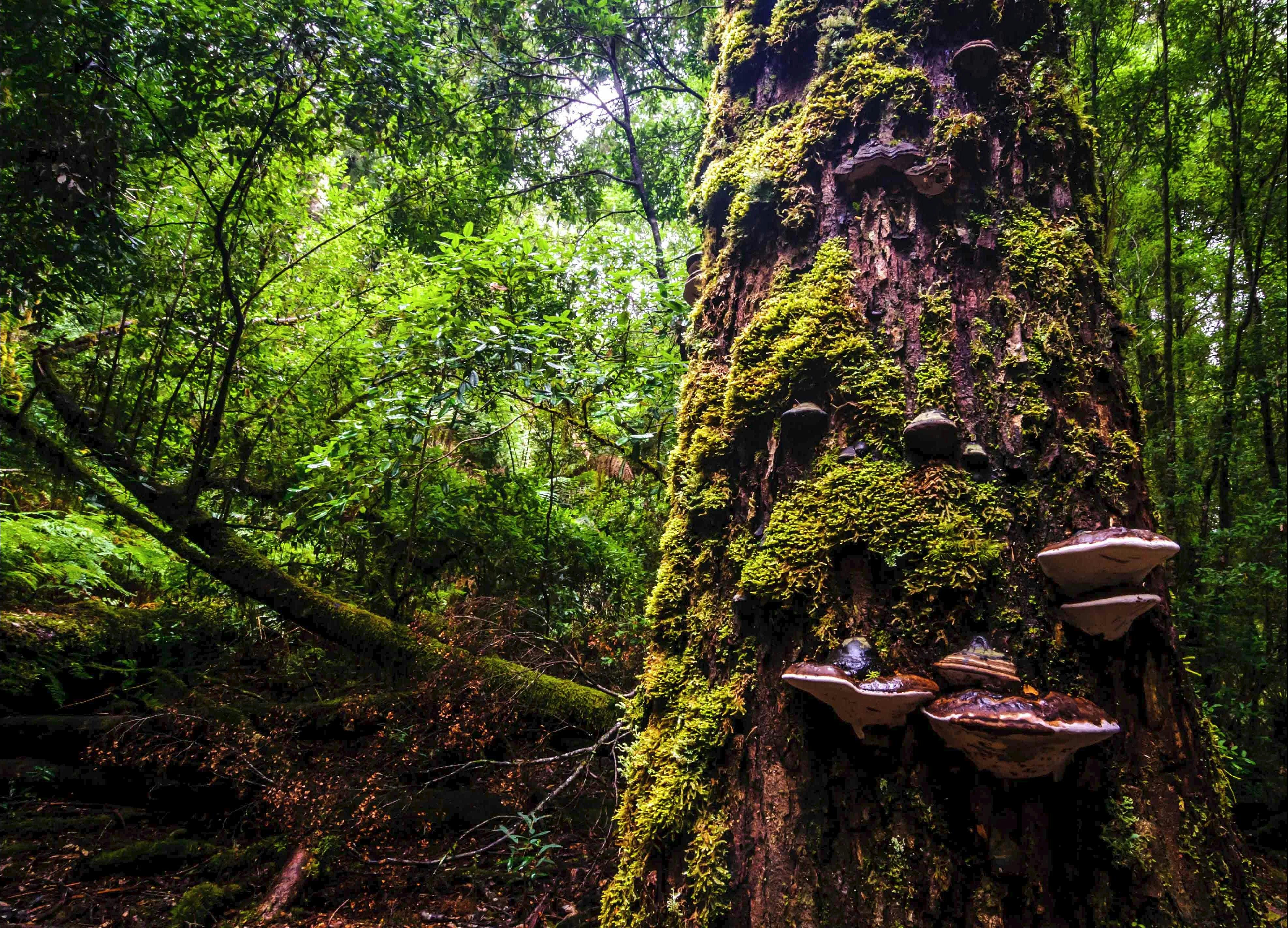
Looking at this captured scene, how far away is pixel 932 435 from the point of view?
1.16 metres

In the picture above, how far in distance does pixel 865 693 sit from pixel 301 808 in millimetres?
4128

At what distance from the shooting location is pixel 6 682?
14.6 feet

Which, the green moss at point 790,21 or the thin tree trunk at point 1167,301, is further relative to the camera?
the thin tree trunk at point 1167,301

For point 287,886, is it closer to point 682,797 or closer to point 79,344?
point 682,797

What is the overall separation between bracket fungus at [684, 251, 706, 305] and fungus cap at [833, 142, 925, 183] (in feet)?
1.78

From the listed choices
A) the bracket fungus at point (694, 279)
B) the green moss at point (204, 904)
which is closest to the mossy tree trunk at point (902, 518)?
the bracket fungus at point (694, 279)

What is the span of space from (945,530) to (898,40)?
1480 mm

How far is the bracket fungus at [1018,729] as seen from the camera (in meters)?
0.85

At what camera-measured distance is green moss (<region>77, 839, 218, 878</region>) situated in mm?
3457

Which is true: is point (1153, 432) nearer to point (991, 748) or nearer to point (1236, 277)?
point (1236, 277)

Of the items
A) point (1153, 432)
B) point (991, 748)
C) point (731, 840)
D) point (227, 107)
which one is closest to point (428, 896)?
point (731, 840)

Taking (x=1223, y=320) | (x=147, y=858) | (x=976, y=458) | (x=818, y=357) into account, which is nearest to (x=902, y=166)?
(x=818, y=357)

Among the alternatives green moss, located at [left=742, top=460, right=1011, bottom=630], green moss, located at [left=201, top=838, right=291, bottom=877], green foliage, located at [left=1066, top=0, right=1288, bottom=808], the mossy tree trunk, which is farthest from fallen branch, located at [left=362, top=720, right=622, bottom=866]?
green foliage, located at [left=1066, top=0, right=1288, bottom=808]

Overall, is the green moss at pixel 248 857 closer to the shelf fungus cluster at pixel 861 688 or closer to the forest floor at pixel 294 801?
the forest floor at pixel 294 801
